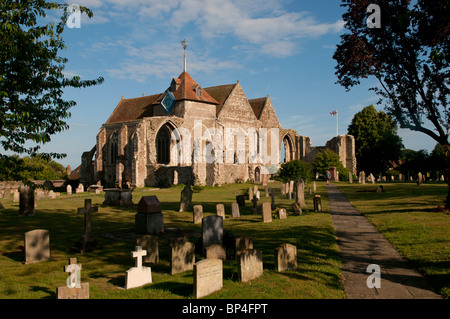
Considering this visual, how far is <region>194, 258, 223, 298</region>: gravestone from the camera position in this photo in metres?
5.64

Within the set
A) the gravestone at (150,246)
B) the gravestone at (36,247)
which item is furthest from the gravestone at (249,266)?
the gravestone at (36,247)

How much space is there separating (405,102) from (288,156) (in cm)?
3726

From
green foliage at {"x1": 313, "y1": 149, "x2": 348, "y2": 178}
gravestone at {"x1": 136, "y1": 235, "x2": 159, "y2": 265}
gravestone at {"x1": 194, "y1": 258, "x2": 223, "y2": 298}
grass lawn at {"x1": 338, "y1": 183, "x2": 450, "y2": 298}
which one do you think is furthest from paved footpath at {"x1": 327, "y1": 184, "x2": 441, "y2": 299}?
green foliage at {"x1": 313, "y1": 149, "x2": 348, "y2": 178}

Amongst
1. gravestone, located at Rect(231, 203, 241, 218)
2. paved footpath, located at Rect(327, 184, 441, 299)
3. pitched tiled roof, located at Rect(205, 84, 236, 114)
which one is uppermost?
pitched tiled roof, located at Rect(205, 84, 236, 114)

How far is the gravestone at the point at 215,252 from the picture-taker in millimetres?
7488

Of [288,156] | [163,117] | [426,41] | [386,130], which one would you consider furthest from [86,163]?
[386,130]

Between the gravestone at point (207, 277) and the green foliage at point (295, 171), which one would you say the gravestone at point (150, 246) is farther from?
the green foliage at point (295, 171)

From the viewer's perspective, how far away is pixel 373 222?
1238 cm

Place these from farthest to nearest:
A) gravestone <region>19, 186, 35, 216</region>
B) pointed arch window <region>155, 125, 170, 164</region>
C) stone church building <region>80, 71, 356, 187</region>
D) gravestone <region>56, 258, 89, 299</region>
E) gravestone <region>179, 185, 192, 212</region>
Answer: pointed arch window <region>155, 125, 170, 164</region>, stone church building <region>80, 71, 356, 187</region>, gravestone <region>179, 185, 192, 212</region>, gravestone <region>19, 186, 35, 216</region>, gravestone <region>56, 258, 89, 299</region>

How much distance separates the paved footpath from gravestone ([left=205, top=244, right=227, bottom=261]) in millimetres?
2604

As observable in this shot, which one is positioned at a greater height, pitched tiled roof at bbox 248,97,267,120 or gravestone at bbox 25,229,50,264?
pitched tiled roof at bbox 248,97,267,120

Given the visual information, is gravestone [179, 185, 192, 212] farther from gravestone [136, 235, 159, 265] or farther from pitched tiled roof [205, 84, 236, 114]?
pitched tiled roof [205, 84, 236, 114]

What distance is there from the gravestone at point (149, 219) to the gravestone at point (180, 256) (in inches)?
157

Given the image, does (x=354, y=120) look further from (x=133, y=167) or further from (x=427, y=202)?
(x=427, y=202)
